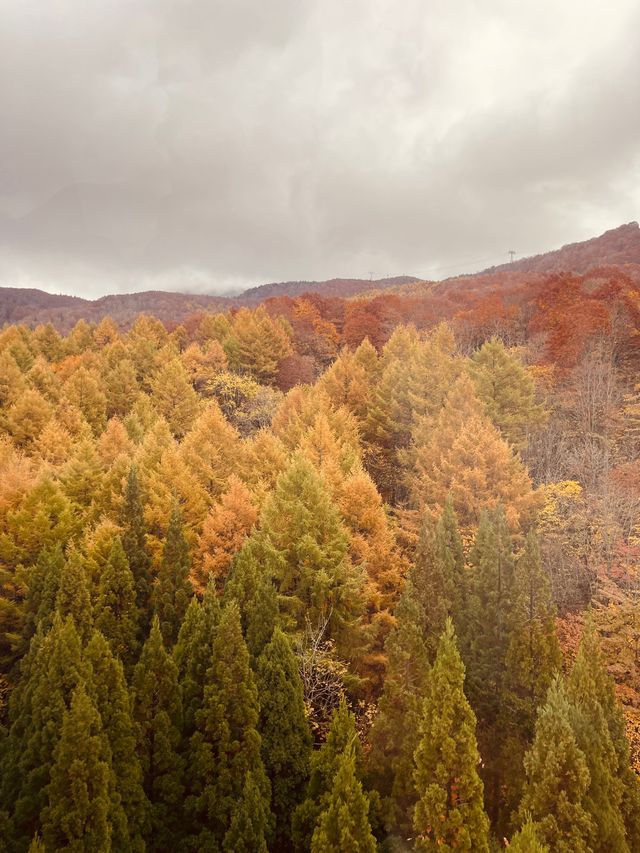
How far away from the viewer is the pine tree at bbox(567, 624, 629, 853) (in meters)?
11.2

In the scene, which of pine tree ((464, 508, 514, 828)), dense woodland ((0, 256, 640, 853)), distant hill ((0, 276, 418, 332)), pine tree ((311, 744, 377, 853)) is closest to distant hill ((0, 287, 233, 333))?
distant hill ((0, 276, 418, 332))

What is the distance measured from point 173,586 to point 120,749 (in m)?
7.19

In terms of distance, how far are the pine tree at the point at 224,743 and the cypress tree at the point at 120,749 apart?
148 cm

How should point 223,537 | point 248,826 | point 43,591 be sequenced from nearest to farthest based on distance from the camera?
point 248,826, point 43,591, point 223,537

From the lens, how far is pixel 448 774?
11047 millimetres

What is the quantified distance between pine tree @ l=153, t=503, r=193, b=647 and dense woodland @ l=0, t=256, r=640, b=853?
0.30 feet

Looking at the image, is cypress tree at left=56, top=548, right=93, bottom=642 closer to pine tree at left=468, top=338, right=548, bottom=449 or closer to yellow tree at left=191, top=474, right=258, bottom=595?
yellow tree at left=191, top=474, right=258, bottom=595

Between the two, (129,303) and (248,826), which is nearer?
(248,826)

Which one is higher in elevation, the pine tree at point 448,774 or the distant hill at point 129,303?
the distant hill at point 129,303

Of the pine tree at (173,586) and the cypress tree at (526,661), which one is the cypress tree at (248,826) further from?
the pine tree at (173,586)

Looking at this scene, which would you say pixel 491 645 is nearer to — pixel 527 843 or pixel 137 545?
pixel 527 843

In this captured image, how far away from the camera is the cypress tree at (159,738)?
1454 cm

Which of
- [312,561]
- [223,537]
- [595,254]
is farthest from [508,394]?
[595,254]

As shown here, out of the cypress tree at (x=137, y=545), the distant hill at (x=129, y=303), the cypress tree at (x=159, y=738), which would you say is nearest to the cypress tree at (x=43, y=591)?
the cypress tree at (x=137, y=545)
